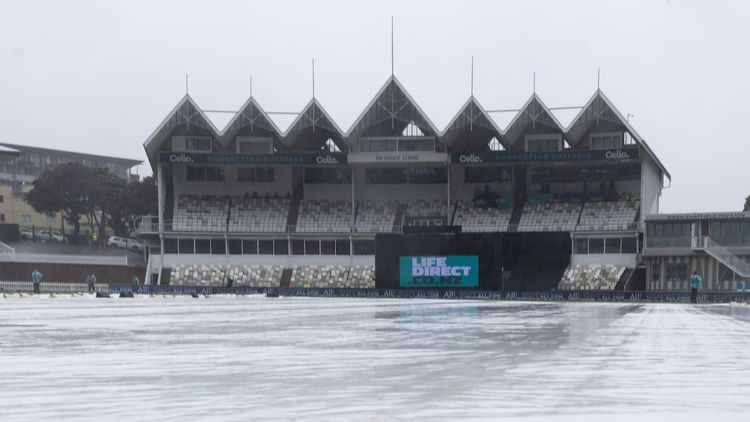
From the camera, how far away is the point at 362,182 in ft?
241

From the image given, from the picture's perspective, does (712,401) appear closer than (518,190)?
Yes

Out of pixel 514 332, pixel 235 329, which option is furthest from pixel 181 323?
pixel 514 332

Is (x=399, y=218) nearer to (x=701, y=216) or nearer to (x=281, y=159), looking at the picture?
(x=281, y=159)

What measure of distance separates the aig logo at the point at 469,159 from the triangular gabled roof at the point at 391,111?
2899mm

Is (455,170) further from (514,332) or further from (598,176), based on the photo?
(514,332)

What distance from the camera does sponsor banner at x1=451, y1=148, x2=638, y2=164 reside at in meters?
65.7

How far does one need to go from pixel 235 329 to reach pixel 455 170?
5319 centimetres

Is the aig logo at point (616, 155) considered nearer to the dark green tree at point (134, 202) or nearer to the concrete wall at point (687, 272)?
the concrete wall at point (687, 272)

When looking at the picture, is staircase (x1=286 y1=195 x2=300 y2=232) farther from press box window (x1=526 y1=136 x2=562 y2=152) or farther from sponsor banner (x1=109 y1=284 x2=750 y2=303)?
press box window (x1=526 y1=136 x2=562 y2=152)

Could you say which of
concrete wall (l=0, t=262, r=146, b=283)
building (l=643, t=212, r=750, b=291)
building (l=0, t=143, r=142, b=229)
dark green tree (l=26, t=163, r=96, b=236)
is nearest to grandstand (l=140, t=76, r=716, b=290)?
building (l=643, t=212, r=750, b=291)

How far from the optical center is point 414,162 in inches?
2768

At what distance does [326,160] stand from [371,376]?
60111mm

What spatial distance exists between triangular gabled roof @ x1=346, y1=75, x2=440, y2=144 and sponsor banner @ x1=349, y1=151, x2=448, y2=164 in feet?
5.46

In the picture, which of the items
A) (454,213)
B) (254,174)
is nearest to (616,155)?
(454,213)
